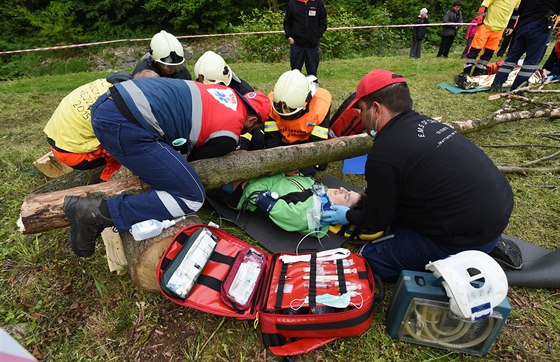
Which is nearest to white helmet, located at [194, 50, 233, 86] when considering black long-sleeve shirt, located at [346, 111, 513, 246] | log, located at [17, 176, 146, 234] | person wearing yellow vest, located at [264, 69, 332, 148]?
person wearing yellow vest, located at [264, 69, 332, 148]

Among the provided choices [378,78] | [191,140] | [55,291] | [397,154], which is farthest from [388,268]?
[55,291]

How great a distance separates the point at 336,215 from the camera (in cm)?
276

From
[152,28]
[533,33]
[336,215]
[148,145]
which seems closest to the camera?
[148,145]

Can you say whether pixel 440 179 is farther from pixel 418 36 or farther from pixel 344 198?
pixel 418 36

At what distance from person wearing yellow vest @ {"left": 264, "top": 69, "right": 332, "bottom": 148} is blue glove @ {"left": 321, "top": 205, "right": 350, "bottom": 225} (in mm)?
1058

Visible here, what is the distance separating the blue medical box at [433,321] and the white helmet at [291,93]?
6.63 feet

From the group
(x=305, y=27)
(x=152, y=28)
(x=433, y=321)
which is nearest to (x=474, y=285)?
(x=433, y=321)

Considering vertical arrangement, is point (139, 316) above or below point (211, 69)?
below

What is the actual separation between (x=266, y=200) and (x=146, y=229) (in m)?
1.05

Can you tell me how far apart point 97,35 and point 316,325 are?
17.2 m

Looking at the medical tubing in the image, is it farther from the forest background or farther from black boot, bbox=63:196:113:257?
the forest background

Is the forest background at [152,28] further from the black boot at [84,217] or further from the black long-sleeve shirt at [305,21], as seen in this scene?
the black boot at [84,217]

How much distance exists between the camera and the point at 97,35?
14.8 meters

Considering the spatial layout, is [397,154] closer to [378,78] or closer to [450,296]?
[378,78]
